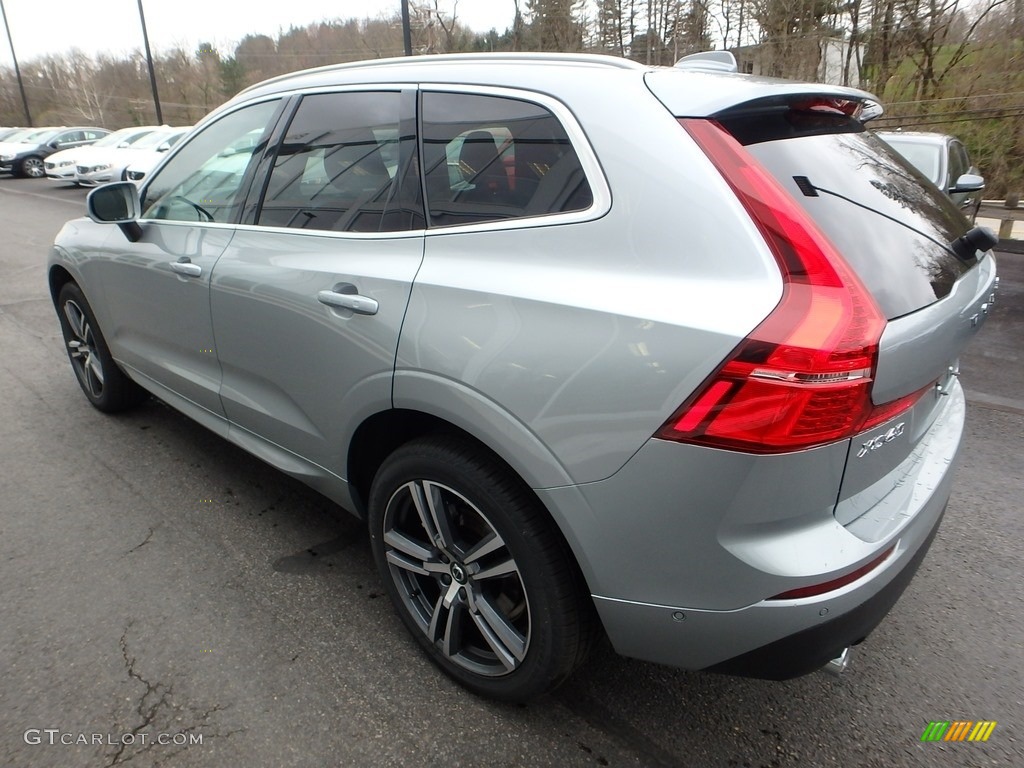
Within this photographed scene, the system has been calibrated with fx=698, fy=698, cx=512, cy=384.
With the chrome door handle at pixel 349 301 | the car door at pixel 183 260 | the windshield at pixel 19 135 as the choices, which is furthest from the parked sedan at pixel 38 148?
the chrome door handle at pixel 349 301

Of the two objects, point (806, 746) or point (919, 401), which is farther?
point (806, 746)

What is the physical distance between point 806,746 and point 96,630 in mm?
2312

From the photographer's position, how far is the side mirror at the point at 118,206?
3289 mm

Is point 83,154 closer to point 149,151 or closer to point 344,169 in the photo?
point 149,151

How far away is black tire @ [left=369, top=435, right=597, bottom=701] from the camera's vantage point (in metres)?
1.81

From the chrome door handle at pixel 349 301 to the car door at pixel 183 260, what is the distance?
80cm

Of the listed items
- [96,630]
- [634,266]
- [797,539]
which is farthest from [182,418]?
[797,539]

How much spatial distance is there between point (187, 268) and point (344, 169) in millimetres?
934

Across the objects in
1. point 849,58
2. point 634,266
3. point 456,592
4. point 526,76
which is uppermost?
point 849,58

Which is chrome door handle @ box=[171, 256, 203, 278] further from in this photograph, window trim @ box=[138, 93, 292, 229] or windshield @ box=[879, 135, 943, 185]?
windshield @ box=[879, 135, 943, 185]

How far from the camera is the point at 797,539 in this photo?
4.95ft

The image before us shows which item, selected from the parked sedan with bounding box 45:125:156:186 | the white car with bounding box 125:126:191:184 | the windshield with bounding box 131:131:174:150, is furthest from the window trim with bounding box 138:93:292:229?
the parked sedan with bounding box 45:125:156:186

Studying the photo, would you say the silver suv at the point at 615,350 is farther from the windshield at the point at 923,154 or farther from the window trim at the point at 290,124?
the windshield at the point at 923,154

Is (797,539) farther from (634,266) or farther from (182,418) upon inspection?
(182,418)
